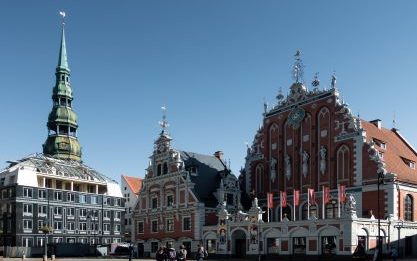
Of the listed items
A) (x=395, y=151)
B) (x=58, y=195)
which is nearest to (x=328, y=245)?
(x=395, y=151)

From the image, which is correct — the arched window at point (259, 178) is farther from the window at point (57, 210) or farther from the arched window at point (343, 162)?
Answer: the window at point (57, 210)

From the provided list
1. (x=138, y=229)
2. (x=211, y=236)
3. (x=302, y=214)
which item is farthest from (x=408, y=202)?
(x=138, y=229)

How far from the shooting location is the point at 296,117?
61.9 m

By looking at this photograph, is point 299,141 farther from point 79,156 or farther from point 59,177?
point 79,156

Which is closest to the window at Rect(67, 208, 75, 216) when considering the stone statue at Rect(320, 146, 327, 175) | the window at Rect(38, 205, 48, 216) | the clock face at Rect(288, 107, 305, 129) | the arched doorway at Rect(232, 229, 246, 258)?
the window at Rect(38, 205, 48, 216)

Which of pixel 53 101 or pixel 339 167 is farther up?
pixel 53 101

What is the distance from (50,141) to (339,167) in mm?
64920

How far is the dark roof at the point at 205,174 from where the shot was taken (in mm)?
65250

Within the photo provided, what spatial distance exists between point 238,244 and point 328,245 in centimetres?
1233

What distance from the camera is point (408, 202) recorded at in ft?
177

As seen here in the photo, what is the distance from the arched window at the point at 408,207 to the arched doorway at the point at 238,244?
652 inches

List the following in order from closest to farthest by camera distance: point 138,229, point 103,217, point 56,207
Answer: point 138,229 → point 56,207 → point 103,217

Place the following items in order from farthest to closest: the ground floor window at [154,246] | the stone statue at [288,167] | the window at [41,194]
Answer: the window at [41,194], the ground floor window at [154,246], the stone statue at [288,167]

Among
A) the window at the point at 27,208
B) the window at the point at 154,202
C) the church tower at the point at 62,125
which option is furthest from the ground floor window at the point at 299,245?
the church tower at the point at 62,125
